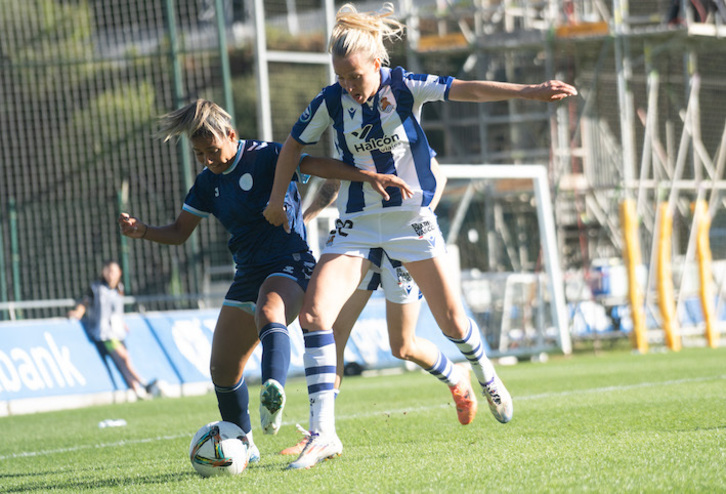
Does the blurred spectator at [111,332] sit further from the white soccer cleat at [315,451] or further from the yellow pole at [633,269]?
the white soccer cleat at [315,451]

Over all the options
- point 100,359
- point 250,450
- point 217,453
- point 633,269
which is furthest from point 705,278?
point 217,453

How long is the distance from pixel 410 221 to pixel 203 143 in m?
1.17

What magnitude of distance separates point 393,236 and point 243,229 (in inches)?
33.0

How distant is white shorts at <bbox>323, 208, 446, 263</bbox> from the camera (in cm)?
555

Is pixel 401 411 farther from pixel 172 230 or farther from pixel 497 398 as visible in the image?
pixel 172 230

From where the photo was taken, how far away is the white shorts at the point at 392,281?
5.74 metres

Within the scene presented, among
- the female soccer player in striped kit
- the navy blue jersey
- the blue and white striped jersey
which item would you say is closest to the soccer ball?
the female soccer player in striped kit

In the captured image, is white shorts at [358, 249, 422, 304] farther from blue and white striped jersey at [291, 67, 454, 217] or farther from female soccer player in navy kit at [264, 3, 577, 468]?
blue and white striped jersey at [291, 67, 454, 217]

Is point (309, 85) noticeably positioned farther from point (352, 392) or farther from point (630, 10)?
point (352, 392)

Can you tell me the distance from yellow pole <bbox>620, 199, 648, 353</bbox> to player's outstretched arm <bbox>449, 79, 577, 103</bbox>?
Answer: 472 inches

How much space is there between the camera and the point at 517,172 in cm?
1628

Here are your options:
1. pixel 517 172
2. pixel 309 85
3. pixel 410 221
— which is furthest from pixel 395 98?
pixel 309 85

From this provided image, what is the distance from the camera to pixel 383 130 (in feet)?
17.9

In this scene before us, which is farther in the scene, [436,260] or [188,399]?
[188,399]
